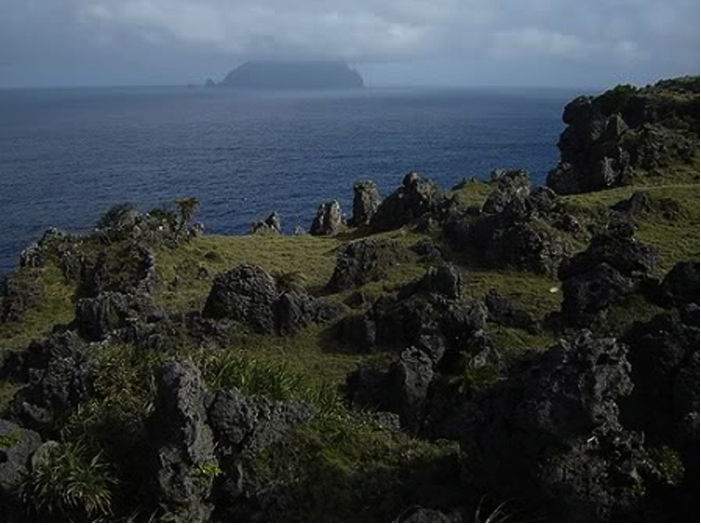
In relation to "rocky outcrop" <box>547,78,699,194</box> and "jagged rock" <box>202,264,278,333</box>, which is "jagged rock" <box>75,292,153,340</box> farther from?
"rocky outcrop" <box>547,78,699,194</box>

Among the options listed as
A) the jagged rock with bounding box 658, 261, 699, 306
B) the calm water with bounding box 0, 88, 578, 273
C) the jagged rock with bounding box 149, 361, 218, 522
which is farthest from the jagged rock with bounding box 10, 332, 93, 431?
the calm water with bounding box 0, 88, 578, 273

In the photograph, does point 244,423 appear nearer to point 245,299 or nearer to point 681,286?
point 681,286

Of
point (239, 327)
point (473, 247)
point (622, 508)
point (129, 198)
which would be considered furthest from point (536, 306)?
point (129, 198)

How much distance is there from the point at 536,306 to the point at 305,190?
9227 centimetres

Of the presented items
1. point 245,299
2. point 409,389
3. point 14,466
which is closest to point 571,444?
point 409,389

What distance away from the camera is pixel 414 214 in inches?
2781

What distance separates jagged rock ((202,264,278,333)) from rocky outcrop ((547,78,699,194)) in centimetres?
4327

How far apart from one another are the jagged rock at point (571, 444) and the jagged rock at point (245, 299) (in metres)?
22.6

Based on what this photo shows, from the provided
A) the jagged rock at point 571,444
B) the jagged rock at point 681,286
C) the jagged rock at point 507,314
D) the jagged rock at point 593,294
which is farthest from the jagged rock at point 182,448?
the jagged rock at point 593,294

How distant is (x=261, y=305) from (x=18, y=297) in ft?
75.0

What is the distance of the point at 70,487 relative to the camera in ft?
55.3

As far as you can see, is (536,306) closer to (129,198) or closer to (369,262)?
(369,262)

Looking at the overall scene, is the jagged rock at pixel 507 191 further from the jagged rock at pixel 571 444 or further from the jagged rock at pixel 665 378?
the jagged rock at pixel 571 444

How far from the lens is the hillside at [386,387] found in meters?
14.8
